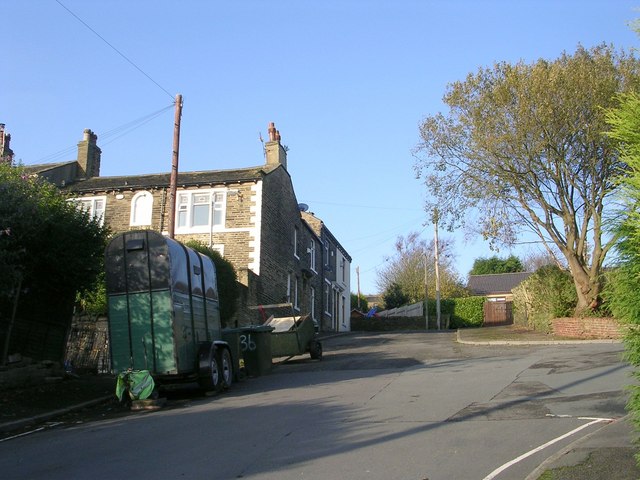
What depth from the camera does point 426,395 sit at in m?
12.4

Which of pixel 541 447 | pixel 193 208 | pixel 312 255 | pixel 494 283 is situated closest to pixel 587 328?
pixel 541 447

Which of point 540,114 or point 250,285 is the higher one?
point 540,114

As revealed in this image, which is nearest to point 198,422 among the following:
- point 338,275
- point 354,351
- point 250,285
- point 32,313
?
point 32,313

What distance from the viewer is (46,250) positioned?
15.6 meters

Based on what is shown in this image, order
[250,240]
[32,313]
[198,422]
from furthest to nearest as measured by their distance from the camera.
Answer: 1. [250,240]
2. [32,313]
3. [198,422]

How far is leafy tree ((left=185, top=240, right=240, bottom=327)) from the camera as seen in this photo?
24656 mm

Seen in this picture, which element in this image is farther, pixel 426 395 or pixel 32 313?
pixel 32 313

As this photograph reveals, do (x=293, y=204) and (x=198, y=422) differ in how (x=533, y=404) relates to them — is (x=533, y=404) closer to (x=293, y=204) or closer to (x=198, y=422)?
(x=198, y=422)

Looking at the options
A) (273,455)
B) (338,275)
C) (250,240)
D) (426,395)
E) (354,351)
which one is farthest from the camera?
(338,275)

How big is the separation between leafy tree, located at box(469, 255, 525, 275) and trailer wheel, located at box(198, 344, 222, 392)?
77.5 meters

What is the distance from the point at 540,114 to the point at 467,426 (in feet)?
55.8

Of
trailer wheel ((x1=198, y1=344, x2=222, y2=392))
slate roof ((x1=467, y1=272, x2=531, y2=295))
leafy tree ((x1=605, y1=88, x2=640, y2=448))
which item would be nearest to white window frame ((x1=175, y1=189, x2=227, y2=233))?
trailer wheel ((x1=198, y1=344, x2=222, y2=392))

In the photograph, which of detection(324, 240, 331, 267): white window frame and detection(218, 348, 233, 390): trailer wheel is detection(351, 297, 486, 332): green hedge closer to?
detection(324, 240, 331, 267): white window frame

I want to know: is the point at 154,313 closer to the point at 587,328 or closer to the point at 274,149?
the point at 587,328
